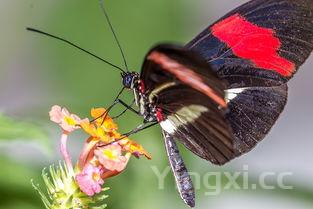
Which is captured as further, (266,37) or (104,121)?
(266,37)

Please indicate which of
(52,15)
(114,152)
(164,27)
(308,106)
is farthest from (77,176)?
(308,106)

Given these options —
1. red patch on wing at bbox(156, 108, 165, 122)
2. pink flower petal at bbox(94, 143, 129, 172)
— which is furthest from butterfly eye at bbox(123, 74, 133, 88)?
pink flower petal at bbox(94, 143, 129, 172)

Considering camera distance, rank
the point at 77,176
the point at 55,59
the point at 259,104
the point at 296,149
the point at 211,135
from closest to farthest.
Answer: the point at 77,176
the point at 211,135
the point at 259,104
the point at 55,59
the point at 296,149

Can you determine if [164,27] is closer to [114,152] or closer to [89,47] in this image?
[89,47]

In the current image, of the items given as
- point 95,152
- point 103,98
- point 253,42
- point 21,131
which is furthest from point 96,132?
point 103,98

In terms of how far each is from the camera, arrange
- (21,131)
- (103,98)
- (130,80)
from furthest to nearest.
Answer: (103,98), (130,80), (21,131)

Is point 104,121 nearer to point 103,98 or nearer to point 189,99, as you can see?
point 189,99

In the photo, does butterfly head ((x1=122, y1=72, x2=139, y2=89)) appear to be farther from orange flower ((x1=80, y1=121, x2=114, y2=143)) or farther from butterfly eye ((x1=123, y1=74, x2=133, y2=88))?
orange flower ((x1=80, y1=121, x2=114, y2=143))
